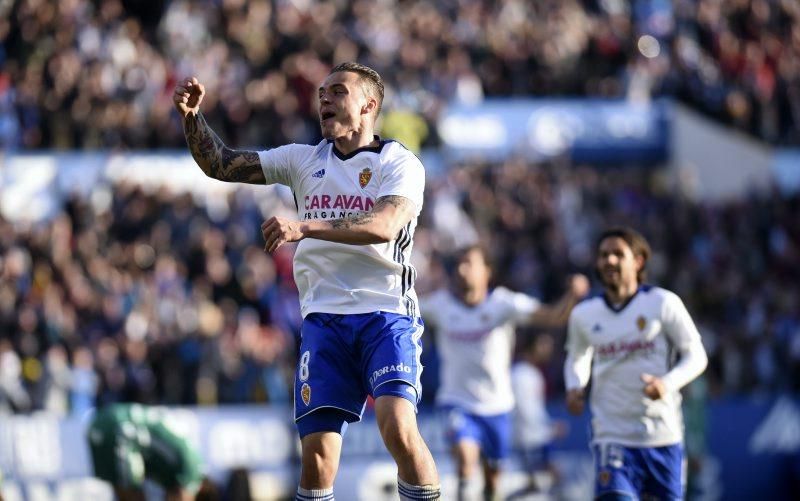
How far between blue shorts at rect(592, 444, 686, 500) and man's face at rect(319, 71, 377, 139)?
333 centimetres

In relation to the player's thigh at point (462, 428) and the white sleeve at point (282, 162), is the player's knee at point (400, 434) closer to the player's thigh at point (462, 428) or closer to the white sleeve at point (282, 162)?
the white sleeve at point (282, 162)

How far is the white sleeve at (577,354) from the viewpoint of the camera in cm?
1008

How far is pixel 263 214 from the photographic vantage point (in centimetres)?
2098

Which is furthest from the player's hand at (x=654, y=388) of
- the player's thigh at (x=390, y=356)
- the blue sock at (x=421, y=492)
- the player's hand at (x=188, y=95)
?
the player's hand at (x=188, y=95)

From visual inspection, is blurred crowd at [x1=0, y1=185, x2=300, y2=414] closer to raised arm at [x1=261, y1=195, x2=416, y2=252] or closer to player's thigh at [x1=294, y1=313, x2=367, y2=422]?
player's thigh at [x1=294, y1=313, x2=367, y2=422]

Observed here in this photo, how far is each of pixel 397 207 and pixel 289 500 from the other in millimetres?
9379

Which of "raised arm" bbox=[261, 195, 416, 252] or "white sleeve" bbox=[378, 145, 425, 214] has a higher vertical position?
"white sleeve" bbox=[378, 145, 425, 214]

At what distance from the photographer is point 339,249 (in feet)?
25.8

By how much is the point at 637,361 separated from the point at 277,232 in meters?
3.98

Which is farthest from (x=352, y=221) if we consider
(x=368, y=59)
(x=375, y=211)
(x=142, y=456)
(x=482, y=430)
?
(x=368, y=59)

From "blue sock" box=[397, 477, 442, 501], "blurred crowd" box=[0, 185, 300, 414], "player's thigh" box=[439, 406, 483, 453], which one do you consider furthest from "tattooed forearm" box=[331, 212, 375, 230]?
"blurred crowd" box=[0, 185, 300, 414]

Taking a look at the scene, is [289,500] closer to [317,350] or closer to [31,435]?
[31,435]

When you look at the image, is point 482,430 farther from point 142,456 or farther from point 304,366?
point 304,366

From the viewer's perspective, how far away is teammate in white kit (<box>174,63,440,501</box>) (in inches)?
298
